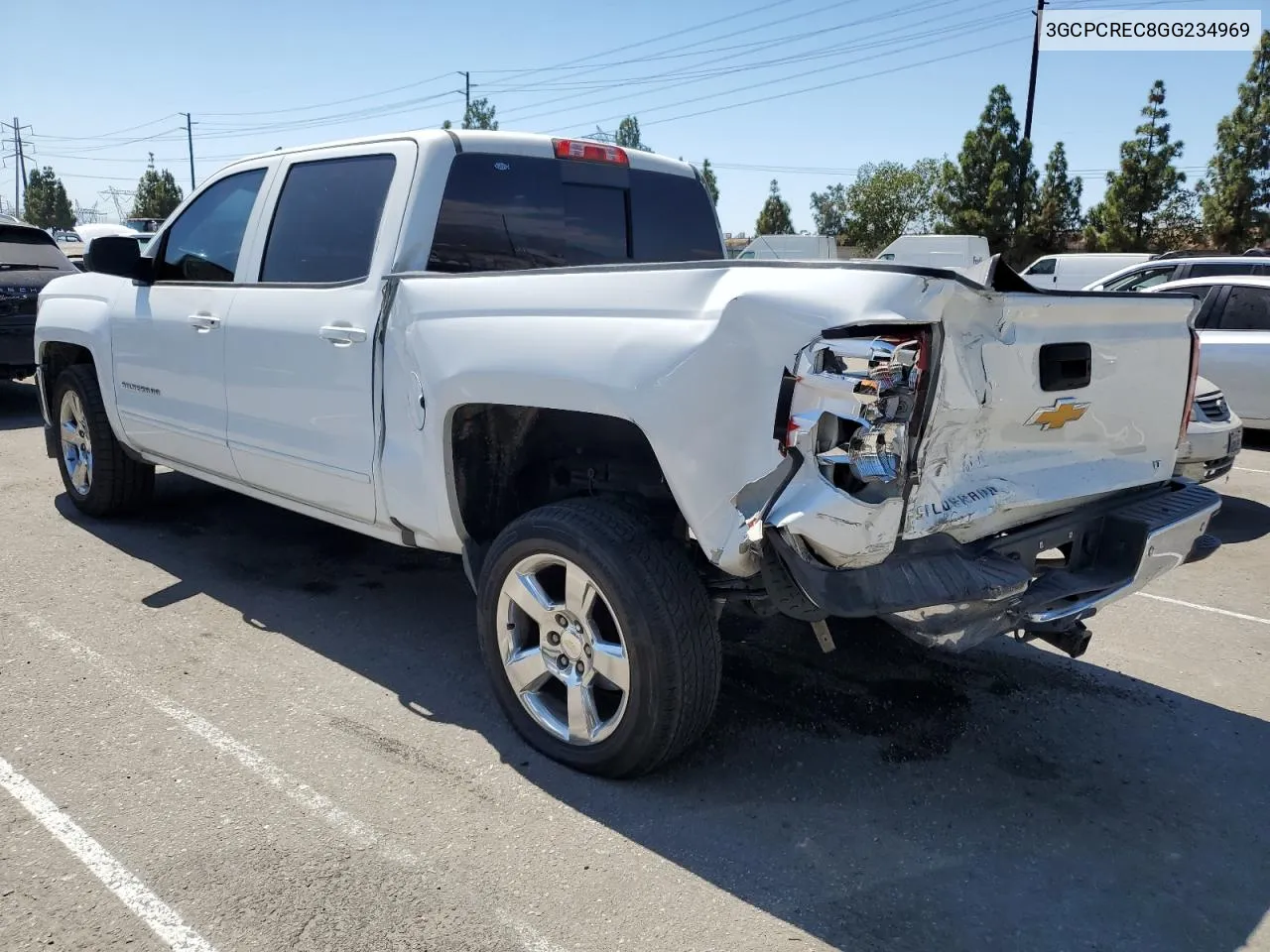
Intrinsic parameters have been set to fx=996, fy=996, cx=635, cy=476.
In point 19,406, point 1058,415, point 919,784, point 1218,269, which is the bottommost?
point 919,784

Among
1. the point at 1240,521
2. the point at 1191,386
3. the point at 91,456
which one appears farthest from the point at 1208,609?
the point at 91,456

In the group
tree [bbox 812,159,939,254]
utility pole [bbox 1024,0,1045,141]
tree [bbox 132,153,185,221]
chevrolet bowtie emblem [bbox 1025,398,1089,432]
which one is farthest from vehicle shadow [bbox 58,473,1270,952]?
tree [bbox 132,153,185,221]

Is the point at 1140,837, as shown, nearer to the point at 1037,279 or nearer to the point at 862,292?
the point at 862,292

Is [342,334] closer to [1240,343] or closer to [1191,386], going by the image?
[1191,386]

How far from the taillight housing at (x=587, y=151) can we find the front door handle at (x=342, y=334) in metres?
1.26

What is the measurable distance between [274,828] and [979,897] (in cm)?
203

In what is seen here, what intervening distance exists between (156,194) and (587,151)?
7550cm

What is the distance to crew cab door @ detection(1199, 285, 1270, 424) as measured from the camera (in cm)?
927

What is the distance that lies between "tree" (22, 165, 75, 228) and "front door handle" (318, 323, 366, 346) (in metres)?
88.0

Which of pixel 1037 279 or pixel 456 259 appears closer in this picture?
pixel 456 259

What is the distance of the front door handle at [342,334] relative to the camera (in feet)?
12.4

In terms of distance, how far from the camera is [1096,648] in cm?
459

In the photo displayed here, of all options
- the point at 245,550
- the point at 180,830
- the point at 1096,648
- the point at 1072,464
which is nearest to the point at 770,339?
the point at 1072,464

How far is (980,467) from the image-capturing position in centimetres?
281
